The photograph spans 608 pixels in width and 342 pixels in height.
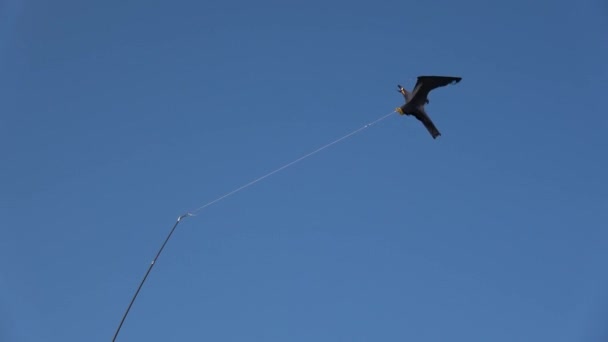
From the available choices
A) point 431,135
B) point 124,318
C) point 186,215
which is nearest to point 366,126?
point 431,135

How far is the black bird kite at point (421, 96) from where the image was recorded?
12586mm

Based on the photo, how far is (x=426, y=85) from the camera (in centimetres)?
1267

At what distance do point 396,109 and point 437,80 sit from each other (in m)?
1.25

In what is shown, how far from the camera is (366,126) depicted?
1174 centimetres

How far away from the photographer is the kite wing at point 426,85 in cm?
1255

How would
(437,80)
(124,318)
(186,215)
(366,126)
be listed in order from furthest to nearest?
(437,80), (366,126), (186,215), (124,318)

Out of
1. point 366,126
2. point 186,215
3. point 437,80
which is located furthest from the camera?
point 437,80

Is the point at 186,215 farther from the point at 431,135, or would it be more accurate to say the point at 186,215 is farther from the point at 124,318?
the point at 431,135

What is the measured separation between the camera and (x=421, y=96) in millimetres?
12789

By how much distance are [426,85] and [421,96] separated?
302 mm

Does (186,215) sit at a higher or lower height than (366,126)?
lower

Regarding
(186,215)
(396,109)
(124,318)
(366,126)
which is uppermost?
(396,109)

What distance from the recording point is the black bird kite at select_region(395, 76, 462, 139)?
1259 centimetres

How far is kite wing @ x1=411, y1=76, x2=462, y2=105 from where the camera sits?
1255 cm
